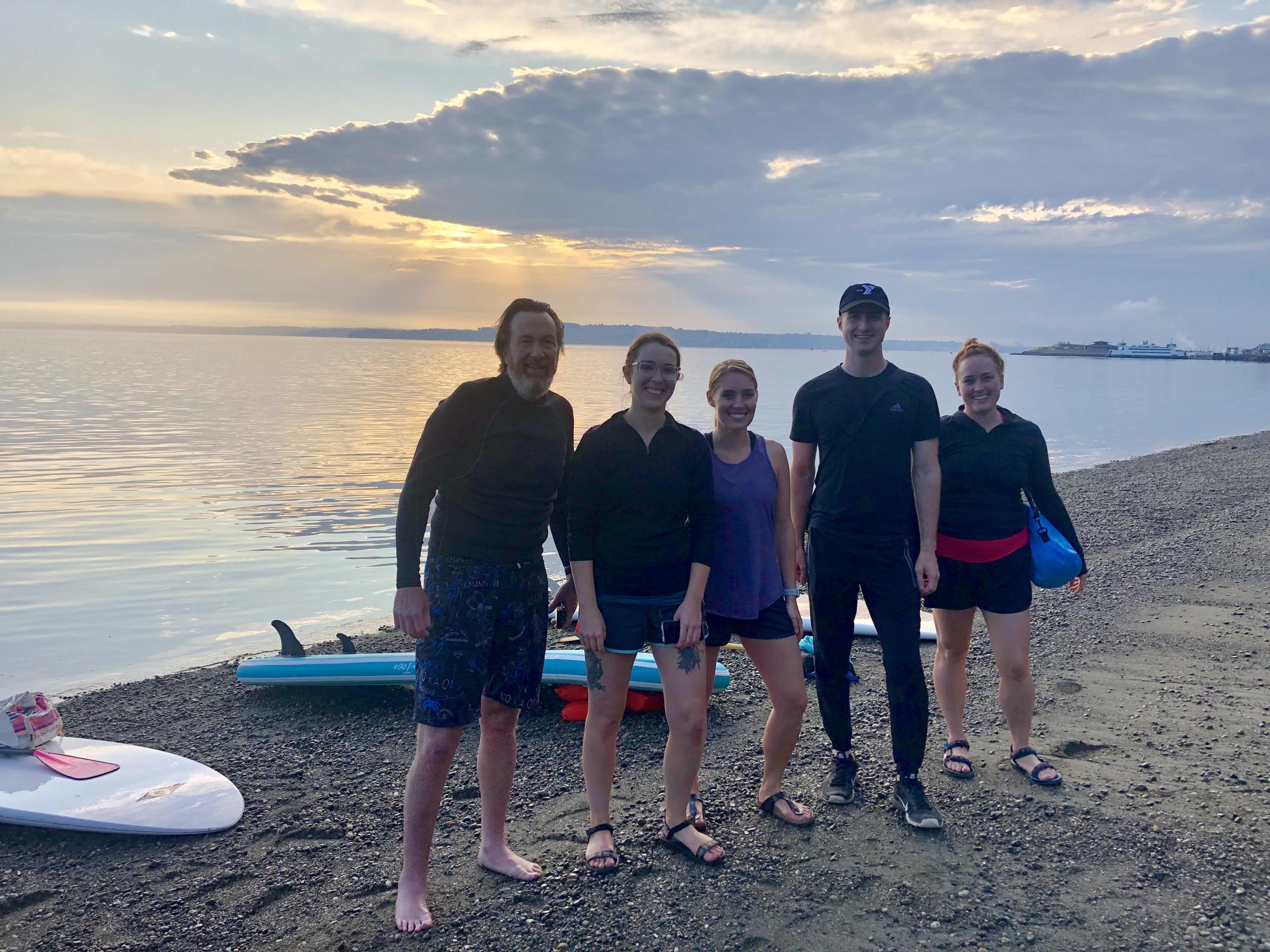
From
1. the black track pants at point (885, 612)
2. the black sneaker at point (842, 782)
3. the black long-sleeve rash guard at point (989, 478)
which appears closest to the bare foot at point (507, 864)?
the black sneaker at point (842, 782)

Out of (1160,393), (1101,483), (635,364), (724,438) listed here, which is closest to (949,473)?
(724,438)

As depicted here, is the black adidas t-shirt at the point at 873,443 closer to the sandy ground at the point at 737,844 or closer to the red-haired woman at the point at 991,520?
the red-haired woman at the point at 991,520

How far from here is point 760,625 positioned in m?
3.44

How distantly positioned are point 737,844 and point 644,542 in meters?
1.45

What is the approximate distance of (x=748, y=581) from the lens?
11.2 ft

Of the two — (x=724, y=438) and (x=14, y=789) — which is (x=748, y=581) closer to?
(x=724, y=438)

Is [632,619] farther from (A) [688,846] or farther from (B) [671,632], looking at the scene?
(A) [688,846]

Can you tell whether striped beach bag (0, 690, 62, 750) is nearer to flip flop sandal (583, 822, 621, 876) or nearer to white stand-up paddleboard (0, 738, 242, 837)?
white stand-up paddleboard (0, 738, 242, 837)

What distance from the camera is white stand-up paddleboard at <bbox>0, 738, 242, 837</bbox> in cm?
401

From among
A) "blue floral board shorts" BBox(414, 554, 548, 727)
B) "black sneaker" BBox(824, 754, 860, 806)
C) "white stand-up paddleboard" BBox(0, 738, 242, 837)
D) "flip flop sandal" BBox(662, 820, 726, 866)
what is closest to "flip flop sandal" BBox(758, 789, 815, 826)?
"black sneaker" BBox(824, 754, 860, 806)

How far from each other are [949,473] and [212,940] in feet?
11.8

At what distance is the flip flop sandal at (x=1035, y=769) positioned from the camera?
4020mm

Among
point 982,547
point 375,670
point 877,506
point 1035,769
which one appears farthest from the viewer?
point 375,670

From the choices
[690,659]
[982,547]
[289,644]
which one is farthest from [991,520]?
[289,644]
